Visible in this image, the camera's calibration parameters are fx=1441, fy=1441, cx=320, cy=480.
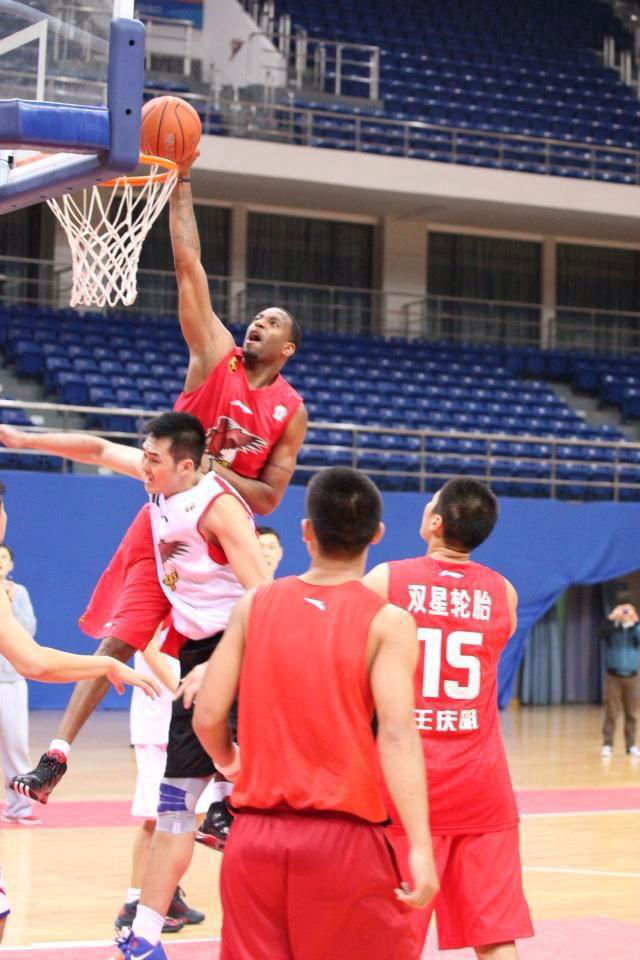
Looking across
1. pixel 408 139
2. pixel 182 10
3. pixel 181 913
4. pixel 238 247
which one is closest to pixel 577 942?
pixel 181 913

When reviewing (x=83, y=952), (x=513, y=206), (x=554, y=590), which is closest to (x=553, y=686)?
(x=554, y=590)

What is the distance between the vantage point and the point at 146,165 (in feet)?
21.0

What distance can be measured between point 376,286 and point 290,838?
21.0m

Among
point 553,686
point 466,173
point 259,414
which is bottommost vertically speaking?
point 553,686

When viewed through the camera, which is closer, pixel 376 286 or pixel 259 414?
pixel 259 414

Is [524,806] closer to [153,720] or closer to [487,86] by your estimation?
[153,720]

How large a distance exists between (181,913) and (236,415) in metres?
2.68

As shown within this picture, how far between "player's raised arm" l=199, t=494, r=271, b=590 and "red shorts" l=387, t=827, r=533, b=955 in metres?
0.99

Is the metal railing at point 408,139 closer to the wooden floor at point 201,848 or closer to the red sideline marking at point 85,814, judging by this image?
the wooden floor at point 201,848

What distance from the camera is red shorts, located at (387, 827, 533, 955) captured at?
481 cm

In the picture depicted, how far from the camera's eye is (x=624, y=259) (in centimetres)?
2595

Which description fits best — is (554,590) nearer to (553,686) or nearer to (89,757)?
(553,686)

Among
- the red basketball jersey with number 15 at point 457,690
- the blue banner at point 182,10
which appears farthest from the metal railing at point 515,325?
the red basketball jersey with number 15 at point 457,690

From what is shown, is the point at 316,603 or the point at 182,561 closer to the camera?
the point at 316,603
